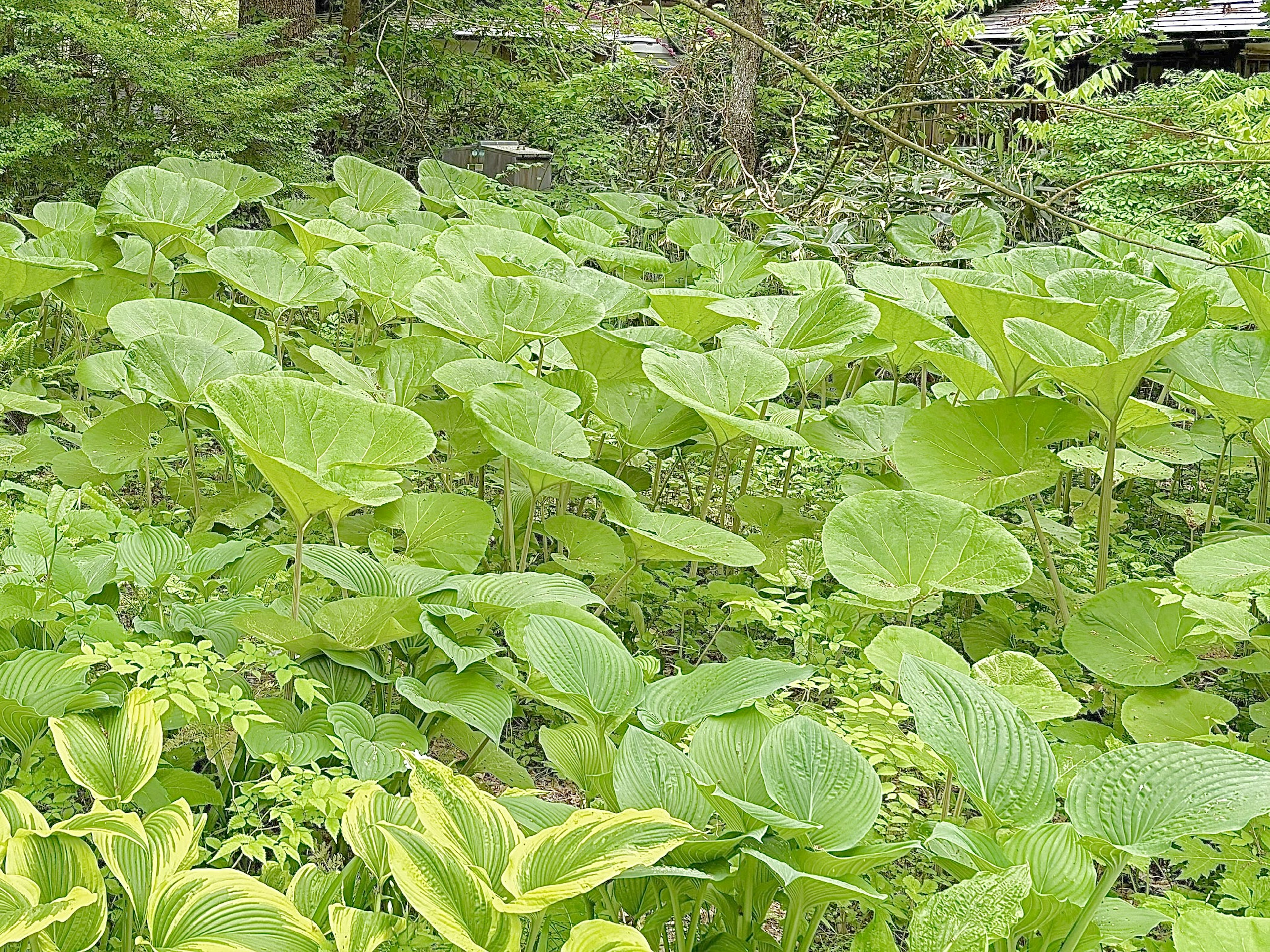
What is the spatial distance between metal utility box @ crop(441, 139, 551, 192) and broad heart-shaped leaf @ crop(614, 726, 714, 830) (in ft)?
16.1

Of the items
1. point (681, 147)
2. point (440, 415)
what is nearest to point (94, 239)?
point (440, 415)

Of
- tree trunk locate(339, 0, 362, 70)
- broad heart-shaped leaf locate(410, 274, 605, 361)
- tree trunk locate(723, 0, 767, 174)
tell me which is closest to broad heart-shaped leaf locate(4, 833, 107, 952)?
broad heart-shaped leaf locate(410, 274, 605, 361)

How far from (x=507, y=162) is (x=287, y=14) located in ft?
4.43

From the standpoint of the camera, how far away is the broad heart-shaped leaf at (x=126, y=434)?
2.29 m

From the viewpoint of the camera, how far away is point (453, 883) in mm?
946

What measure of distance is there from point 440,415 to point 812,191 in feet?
11.1

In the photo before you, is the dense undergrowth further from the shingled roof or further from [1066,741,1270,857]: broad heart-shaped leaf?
the shingled roof

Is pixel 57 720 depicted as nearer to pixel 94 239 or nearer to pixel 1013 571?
pixel 1013 571

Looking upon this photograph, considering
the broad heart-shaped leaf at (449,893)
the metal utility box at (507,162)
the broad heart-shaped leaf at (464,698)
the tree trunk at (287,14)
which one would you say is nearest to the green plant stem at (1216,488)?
the broad heart-shaped leaf at (464,698)

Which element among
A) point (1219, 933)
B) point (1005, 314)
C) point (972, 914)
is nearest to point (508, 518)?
point (1005, 314)

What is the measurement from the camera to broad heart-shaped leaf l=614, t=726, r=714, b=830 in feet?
3.68

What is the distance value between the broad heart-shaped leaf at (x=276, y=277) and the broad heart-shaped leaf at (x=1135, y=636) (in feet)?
5.97

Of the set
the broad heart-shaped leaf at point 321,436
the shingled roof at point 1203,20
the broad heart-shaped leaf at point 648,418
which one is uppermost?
the shingled roof at point 1203,20

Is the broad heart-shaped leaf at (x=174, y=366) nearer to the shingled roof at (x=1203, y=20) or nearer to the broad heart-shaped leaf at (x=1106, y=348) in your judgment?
the broad heart-shaped leaf at (x=1106, y=348)
